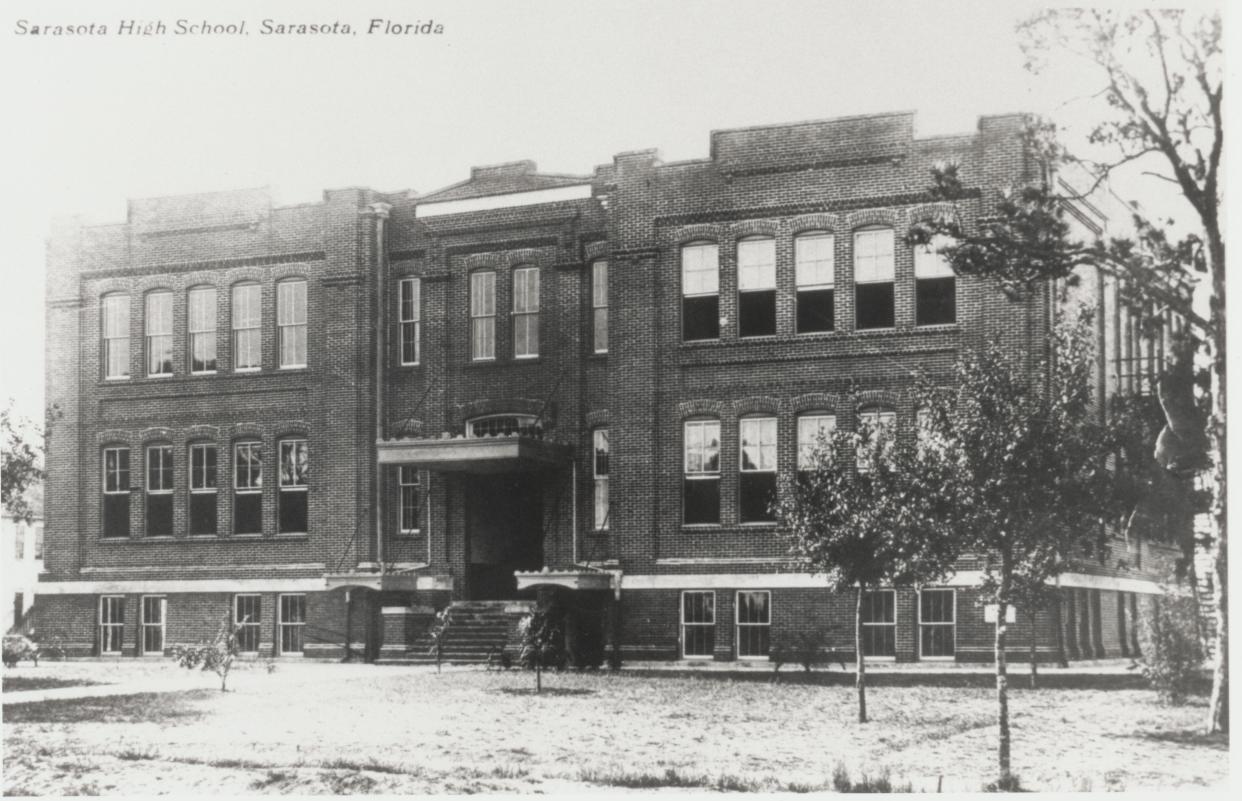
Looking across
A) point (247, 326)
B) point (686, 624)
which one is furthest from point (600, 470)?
point (247, 326)

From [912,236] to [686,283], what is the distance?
33.5ft

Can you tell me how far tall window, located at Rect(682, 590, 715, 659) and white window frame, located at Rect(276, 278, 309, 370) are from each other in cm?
1012

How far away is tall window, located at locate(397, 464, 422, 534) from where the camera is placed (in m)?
30.5

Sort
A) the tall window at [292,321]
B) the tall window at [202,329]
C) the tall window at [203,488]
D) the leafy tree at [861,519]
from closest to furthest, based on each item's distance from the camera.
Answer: the leafy tree at [861,519], the tall window at [292,321], the tall window at [203,488], the tall window at [202,329]

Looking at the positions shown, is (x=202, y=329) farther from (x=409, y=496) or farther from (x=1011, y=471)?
(x=1011, y=471)

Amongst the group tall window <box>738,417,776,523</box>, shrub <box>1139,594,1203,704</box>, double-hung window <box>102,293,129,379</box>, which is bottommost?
shrub <box>1139,594,1203,704</box>

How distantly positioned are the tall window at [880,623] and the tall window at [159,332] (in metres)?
16.2

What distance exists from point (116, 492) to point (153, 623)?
3091 mm

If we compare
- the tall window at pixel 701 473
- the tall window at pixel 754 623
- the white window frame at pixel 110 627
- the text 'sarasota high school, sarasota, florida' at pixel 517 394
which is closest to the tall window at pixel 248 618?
the text 'sarasota high school, sarasota, florida' at pixel 517 394

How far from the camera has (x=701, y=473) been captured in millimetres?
27141

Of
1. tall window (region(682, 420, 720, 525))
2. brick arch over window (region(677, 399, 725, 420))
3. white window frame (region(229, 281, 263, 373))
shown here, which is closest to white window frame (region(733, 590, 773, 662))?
tall window (region(682, 420, 720, 525))

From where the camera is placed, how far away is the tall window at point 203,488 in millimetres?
31250

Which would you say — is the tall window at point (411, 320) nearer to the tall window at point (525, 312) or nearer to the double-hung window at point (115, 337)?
the tall window at point (525, 312)

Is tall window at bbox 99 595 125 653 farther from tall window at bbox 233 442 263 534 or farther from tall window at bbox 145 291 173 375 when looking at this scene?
tall window at bbox 145 291 173 375
